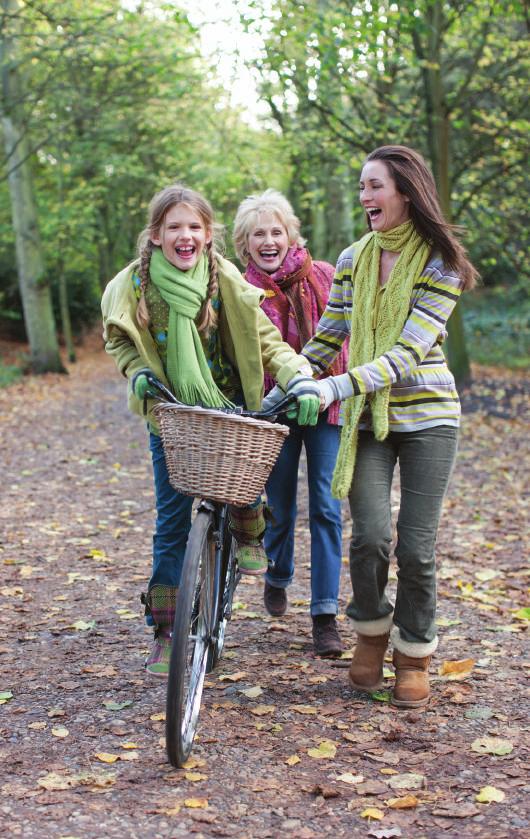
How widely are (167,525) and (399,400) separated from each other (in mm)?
1112

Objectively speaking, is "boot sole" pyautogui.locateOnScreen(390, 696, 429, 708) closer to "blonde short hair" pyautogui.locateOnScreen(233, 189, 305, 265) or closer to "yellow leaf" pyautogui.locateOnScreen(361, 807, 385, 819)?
"yellow leaf" pyautogui.locateOnScreen(361, 807, 385, 819)

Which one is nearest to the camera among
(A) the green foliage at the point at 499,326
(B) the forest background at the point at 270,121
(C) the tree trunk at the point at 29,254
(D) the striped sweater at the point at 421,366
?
(D) the striped sweater at the point at 421,366

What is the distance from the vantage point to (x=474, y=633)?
195 inches

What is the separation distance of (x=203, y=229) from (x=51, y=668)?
2.17 m

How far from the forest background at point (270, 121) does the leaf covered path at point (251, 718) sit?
2.87 meters

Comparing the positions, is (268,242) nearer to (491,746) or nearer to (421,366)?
(421,366)

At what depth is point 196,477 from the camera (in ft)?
10.9

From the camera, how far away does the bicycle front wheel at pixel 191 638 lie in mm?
3156

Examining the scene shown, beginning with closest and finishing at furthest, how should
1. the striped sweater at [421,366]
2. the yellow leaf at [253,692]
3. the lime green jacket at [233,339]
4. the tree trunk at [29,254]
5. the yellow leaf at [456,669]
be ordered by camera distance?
the striped sweater at [421,366] < the lime green jacket at [233,339] < the yellow leaf at [253,692] < the yellow leaf at [456,669] < the tree trunk at [29,254]

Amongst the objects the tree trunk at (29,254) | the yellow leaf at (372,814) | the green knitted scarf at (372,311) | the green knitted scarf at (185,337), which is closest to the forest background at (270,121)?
the tree trunk at (29,254)

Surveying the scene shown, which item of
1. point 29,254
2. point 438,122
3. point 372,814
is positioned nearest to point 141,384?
point 372,814

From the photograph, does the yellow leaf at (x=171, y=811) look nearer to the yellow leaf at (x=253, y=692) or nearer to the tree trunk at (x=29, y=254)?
the yellow leaf at (x=253, y=692)

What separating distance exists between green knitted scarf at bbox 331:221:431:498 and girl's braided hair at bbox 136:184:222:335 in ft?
2.00

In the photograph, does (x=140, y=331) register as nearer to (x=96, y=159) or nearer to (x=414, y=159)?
(x=414, y=159)
